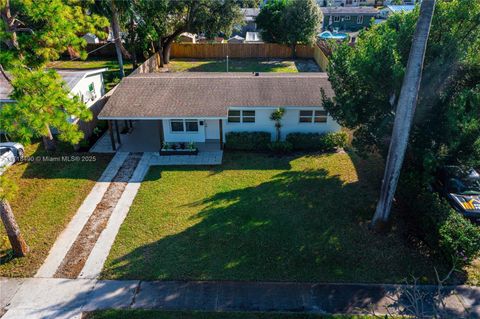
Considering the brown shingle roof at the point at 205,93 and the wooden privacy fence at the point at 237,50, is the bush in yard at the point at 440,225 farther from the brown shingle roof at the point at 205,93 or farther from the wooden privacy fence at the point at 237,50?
the wooden privacy fence at the point at 237,50

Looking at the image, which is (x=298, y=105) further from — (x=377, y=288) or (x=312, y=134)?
(x=377, y=288)

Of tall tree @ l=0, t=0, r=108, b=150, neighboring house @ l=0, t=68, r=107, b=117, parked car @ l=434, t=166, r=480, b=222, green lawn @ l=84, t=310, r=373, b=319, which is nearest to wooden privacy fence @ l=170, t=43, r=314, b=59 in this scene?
neighboring house @ l=0, t=68, r=107, b=117

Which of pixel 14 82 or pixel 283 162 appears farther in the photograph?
pixel 283 162

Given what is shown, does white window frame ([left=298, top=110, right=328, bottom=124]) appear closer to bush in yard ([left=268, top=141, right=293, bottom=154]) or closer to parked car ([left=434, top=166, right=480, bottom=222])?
bush in yard ([left=268, top=141, right=293, bottom=154])

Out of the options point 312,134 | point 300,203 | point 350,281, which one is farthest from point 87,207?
point 312,134

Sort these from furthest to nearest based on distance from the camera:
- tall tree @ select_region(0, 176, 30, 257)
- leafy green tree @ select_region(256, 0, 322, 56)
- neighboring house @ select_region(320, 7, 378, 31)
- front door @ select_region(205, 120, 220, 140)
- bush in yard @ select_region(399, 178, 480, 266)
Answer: neighboring house @ select_region(320, 7, 378, 31) < leafy green tree @ select_region(256, 0, 322, 56) < front door @ select_region(205, 120, 220, 140) < tall tree @ select_region(0, 176, 30, 257) < bush in yard @ select_region(399, 178, 480, 266)

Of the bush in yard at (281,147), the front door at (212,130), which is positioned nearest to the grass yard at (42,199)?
the front door at (212,130)
